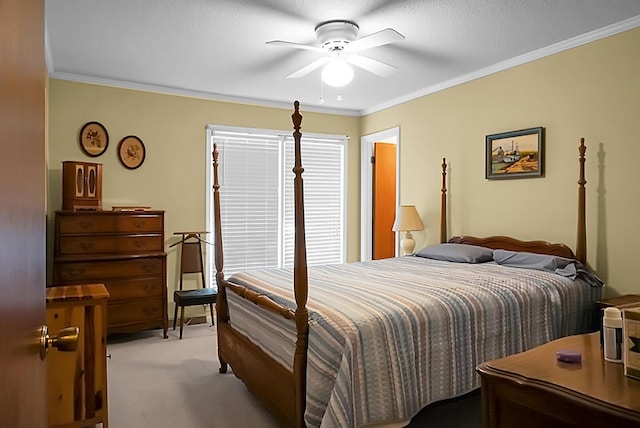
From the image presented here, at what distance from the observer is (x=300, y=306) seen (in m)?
2.21

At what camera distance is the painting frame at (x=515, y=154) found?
3.82 metres

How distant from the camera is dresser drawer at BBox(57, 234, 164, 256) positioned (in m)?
3.94

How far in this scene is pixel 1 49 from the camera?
0.63 meters

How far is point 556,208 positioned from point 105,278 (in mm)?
4022

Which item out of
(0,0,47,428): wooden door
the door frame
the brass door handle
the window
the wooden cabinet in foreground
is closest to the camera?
(0,0,47,428): wooden door

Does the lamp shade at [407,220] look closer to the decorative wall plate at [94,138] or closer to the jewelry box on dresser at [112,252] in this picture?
the jewelry box on dresser at [112,252]

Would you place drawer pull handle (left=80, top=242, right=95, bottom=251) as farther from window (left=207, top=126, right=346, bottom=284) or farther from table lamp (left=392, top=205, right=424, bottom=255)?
table lamp (left=392, top=205, right=424, bottom=255)

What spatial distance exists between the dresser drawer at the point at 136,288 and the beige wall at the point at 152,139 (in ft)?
2.00

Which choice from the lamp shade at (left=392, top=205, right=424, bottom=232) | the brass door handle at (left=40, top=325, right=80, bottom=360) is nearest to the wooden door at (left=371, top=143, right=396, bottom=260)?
the lamp shade at (left=392, top=205, right=424, bottom=232)

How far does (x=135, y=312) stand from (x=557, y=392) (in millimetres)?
3926

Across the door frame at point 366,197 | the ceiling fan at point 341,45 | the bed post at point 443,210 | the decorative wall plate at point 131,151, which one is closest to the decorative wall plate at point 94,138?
the decorative wall plate at point 131,151

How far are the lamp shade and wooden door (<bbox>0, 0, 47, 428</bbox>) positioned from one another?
13.5 feet

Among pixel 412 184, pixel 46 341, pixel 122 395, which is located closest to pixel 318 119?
pixel 412 184

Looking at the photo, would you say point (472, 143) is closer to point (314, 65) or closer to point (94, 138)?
point (314, 65)
